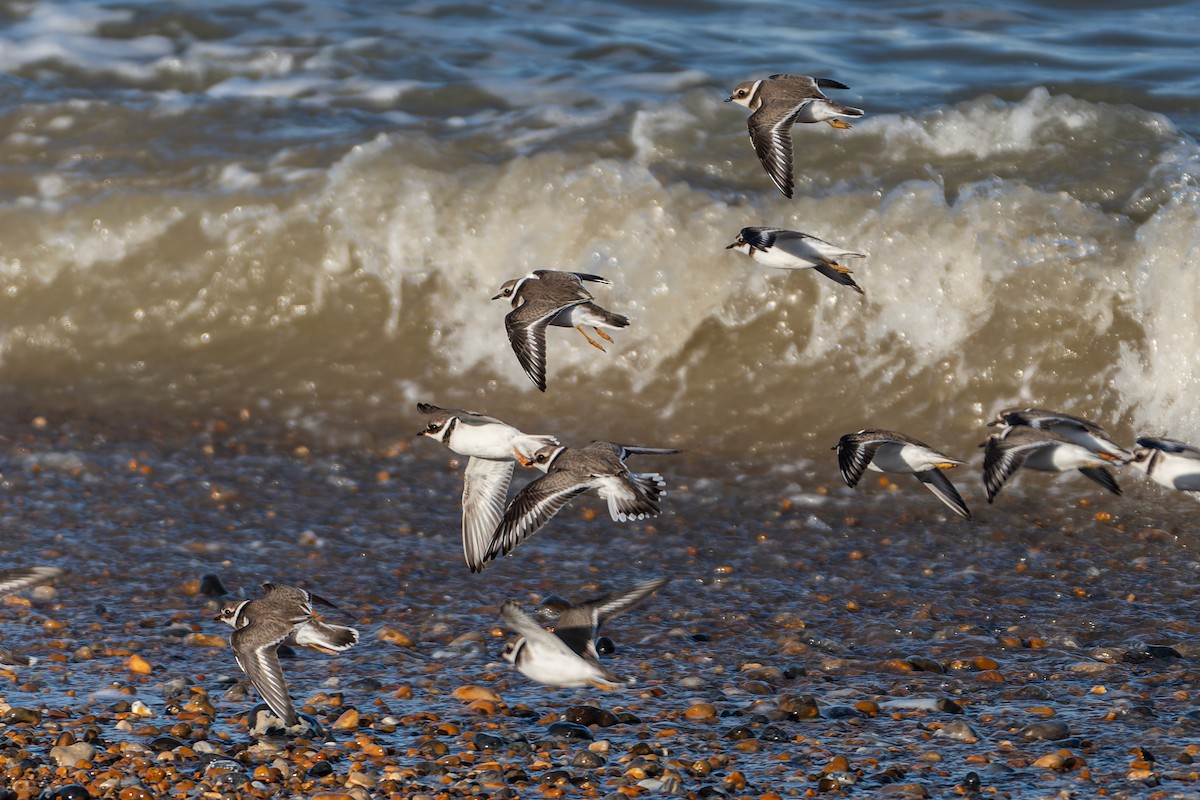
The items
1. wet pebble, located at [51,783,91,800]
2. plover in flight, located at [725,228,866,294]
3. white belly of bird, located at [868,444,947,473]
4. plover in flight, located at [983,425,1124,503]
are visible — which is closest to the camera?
wet pebble, located at [51,783,91,800]

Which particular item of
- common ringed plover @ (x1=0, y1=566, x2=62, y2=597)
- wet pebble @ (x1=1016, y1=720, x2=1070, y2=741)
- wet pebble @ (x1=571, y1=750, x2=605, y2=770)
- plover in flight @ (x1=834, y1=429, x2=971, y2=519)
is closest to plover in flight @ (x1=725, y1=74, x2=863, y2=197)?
plover in flight @ (x1=834, y1=429, x2=971, y2=519)

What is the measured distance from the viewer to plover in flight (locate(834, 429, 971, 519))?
539 cm

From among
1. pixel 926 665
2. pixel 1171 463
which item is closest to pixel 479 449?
pixel 926 665

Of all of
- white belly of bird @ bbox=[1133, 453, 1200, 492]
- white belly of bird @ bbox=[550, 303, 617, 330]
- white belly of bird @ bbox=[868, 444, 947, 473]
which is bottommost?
white belly of bird @ bbox=[868, 444, 947, 473]

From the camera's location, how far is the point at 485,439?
555 centimetres

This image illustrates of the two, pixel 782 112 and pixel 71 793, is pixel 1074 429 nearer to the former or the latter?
pixel 782 112

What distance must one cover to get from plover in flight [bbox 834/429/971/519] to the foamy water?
5.47 feet

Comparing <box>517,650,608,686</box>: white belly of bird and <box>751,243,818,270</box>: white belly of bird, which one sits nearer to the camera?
<box>517,650,608,686</box>: white belly of bird

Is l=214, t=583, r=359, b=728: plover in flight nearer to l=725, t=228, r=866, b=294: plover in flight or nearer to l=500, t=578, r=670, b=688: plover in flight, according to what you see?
→ l=500, t=578, r=670, b=688: plover in flight

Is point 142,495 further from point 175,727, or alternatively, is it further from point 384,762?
point 384,762

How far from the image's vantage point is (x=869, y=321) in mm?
7938

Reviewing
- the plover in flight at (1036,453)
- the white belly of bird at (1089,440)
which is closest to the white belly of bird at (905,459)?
the plover in flight at (1036,453)

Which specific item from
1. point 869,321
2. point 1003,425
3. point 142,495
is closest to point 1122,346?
point 869,321

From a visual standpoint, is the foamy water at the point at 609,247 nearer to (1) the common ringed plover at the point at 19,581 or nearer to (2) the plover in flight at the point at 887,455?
(2) the plover in flight at the point at 887,455
